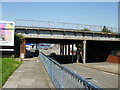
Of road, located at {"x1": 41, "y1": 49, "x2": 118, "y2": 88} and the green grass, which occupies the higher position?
the green grass

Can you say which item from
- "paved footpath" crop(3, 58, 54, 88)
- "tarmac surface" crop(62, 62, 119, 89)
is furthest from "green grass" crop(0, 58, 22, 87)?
"tarmac surface" crop(62, 62, 119, 89)

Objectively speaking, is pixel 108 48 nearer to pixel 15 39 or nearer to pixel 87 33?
pixel 87 33

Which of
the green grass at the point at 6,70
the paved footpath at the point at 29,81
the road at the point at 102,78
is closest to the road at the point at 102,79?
the road at the point at 102,78

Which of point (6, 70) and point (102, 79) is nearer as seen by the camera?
point (6, 70)

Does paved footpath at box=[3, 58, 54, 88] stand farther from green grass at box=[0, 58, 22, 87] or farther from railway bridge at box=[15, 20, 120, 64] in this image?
railway bridge at box=[15, 20, 120, 64]

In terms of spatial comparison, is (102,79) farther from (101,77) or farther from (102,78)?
(101,77)

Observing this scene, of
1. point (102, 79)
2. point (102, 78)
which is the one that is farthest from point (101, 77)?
point (102, 79)

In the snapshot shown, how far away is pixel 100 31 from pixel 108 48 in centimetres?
715

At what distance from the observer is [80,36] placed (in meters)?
37.5

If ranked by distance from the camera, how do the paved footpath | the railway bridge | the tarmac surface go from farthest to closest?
the railway bridge → the tarmac surface → the paved footpath

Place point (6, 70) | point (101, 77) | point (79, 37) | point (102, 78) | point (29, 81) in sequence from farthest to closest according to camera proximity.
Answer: point (79, 37), point (101, 77), point (102, 78), point (6, 70), point (29, 81)

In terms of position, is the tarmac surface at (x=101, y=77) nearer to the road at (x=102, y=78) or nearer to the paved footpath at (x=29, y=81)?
the road at (x=102, y=78)

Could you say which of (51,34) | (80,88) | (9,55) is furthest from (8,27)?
(80,88)

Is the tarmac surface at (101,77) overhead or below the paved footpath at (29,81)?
below
